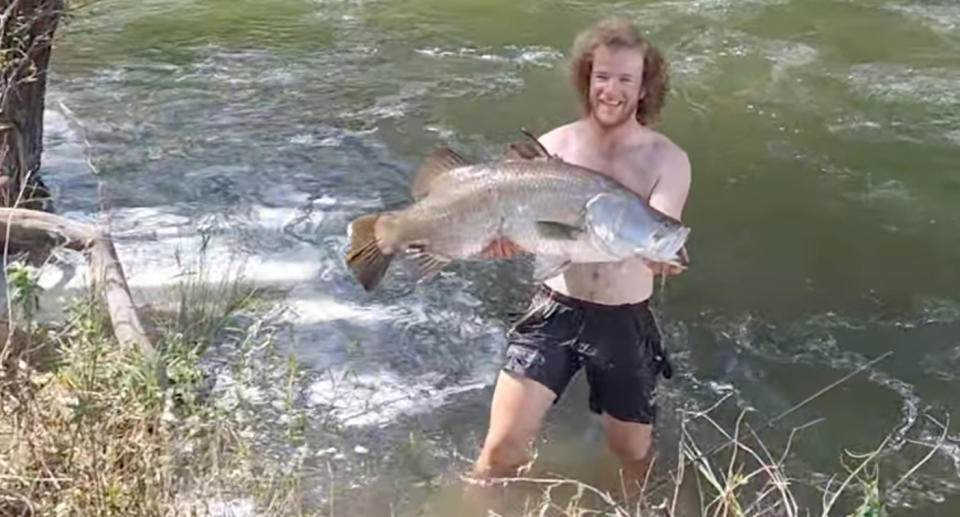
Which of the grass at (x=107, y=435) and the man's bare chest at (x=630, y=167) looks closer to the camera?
the grass at (x=107, y=435)

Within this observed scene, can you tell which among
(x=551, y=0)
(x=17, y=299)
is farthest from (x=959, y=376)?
(x=551, y=0)

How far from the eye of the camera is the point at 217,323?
600 cm

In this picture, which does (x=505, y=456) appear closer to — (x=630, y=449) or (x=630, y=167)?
(x=630, y=449)

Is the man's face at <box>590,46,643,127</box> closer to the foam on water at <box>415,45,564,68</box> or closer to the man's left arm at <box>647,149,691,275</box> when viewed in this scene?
the man's left arm at <box>647,149,691,275</box>

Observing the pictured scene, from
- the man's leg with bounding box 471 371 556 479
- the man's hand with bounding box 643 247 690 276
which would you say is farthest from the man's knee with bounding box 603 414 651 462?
the man's hand with bounding box 643 247 690 276

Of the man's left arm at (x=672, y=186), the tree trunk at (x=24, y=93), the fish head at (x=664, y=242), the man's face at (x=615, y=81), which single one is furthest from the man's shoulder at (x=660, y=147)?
the tree trunk at (x=24, y=93)

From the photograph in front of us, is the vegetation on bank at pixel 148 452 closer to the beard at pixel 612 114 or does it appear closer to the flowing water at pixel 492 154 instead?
the flowing water at pixel 492 154

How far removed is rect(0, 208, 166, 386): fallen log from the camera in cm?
555

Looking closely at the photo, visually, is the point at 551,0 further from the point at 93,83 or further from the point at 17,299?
the point at 17,299

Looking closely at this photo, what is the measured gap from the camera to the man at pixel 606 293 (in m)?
4.76

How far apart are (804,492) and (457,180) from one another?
2.14 meters

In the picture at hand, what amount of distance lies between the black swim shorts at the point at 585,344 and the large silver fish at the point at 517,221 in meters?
0.46

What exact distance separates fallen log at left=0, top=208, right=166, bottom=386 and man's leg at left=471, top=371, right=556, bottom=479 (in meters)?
1.30

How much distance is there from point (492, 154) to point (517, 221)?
501cm
